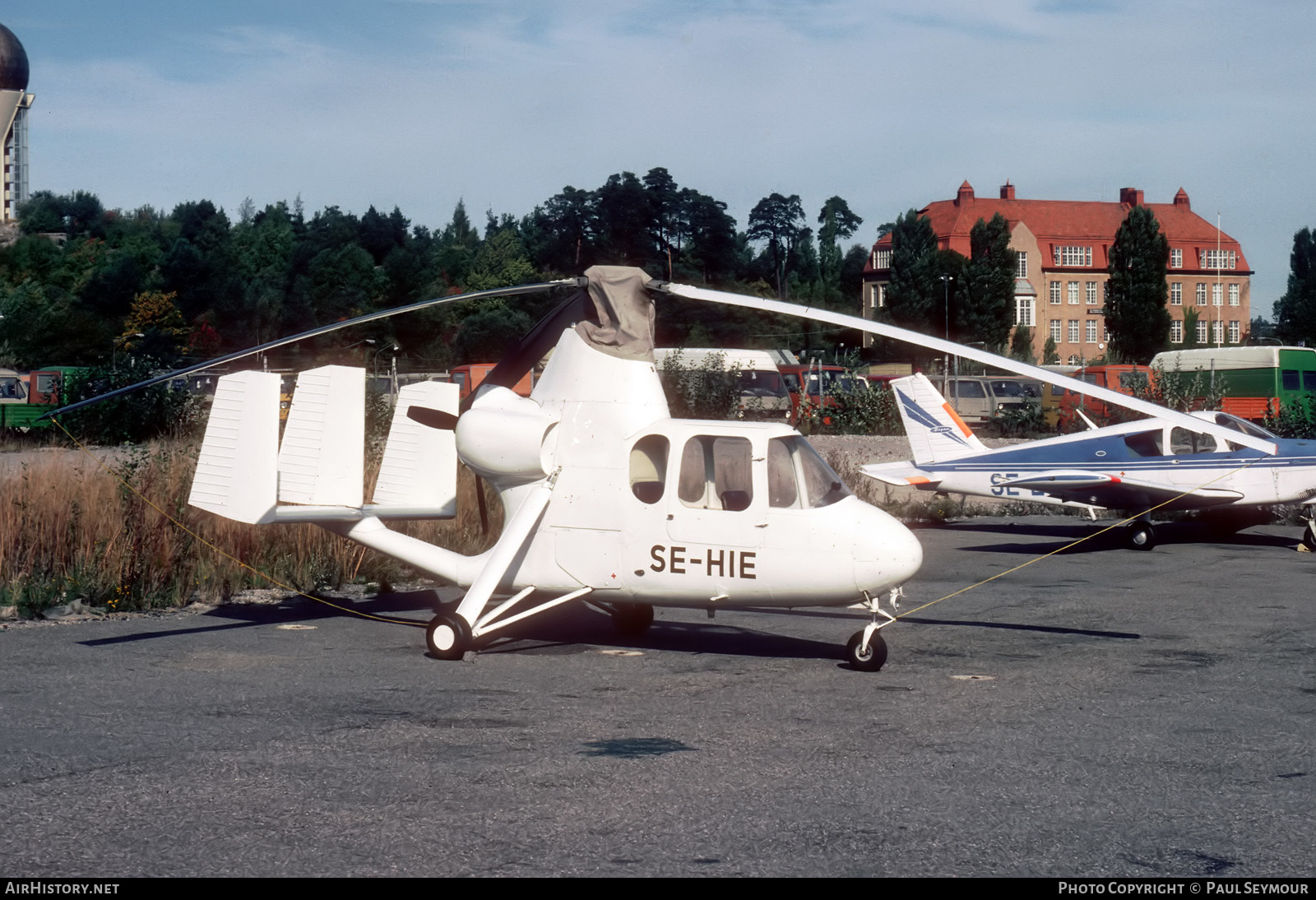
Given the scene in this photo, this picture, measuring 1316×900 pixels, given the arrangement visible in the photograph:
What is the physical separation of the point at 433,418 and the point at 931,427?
12.8m

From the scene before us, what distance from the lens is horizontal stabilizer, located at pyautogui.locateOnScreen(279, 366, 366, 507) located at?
37.7 ft

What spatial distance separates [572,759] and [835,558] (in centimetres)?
331

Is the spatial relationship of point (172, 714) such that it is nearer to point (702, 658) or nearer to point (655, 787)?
point (655, 787)

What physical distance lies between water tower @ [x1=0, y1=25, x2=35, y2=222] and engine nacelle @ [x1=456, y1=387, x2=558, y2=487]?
118631 millimetres

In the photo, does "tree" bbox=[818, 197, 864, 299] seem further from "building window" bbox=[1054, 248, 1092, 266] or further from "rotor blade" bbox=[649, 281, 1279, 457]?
"rotor blade" bbox=[649, 281, 1279, 457]

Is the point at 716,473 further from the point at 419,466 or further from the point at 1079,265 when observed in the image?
the point at 1079,265

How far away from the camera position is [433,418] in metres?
11.3

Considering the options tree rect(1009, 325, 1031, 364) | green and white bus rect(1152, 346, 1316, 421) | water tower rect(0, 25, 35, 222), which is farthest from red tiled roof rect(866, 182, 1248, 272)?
water tower rect(0, 25, 35, 222)

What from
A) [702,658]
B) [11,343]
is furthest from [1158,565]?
[11,343]

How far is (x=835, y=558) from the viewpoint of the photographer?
994cm

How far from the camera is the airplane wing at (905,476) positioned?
21703 mm

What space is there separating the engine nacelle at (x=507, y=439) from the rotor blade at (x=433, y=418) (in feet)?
0.99

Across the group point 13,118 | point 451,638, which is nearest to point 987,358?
point 451,638
